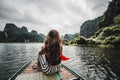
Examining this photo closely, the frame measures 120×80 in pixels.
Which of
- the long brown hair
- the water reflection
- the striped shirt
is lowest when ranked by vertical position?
the water reflection

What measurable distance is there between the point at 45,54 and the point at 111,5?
148 meters

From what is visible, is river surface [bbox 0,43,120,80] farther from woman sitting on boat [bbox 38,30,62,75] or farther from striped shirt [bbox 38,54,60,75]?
woman sitting on boat [bbox 38,30,62,75]

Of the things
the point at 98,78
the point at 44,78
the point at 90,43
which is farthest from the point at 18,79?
the point at 90,43

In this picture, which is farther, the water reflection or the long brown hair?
the water reflection

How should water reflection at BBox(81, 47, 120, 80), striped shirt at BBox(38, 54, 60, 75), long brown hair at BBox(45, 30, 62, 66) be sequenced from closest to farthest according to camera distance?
1. long brown hair at BBox(45, 30, 62, 66)
2. striped shirt at BBox(38, 54, 60, 75)
3. water reflection at BBox(81, 47, 120, 80)

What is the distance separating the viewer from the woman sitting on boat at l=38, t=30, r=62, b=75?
221 inches

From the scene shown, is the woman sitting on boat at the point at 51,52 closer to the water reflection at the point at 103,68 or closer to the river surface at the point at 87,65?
the river surface at the point at 87,65

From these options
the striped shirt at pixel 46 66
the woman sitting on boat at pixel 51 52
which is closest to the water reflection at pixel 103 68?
A: the striped shirt at pixel 46 66

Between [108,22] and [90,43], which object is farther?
[108,22]

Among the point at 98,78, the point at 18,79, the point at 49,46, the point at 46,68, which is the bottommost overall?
the point at 98,78

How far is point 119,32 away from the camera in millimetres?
87312

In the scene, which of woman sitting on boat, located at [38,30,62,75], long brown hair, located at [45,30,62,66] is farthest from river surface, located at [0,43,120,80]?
long brown hair, located at [45,30,62,66]

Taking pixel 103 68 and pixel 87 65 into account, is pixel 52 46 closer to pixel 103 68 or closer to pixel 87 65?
pixel 103 68

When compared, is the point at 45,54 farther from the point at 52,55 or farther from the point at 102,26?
the point at 102,26
